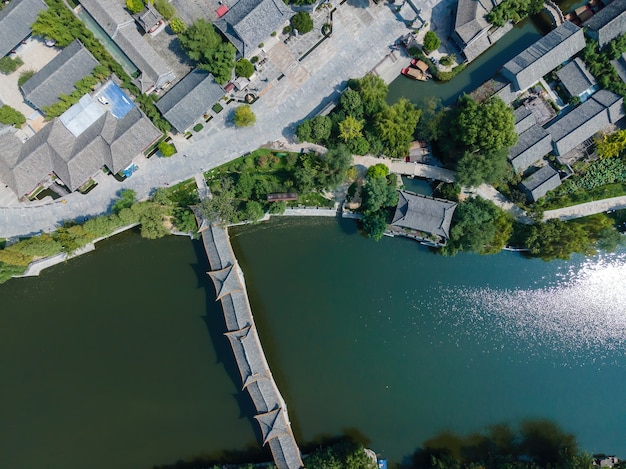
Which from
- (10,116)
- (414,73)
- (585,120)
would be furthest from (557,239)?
(10,116)

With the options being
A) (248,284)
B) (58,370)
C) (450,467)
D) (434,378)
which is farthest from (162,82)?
(450,467)

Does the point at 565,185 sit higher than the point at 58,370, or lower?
lower

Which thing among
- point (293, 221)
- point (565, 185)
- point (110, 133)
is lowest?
point (565, 185)

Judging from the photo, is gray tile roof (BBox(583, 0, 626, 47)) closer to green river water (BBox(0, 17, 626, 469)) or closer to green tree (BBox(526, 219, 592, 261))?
green river water (BBox(0, 17, 626, 469))

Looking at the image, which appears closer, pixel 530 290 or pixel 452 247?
pixel 452 247

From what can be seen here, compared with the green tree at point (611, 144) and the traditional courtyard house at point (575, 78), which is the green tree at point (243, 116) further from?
the green tree at point (611, 144)

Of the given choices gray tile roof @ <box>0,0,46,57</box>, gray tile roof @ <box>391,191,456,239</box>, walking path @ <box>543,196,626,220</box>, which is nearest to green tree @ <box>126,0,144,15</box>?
gray tile roof @ <box>0,0,46,57</box>

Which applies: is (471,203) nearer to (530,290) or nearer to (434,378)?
(530,290)
